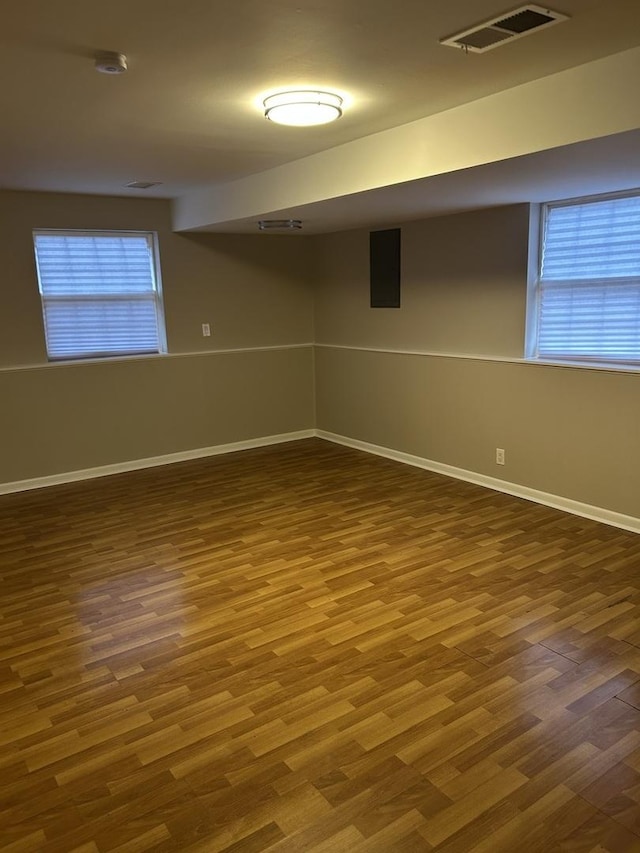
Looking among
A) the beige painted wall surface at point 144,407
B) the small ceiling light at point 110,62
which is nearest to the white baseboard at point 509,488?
the beige painted wall surface at point 144,407

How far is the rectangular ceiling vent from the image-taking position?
1892 mm

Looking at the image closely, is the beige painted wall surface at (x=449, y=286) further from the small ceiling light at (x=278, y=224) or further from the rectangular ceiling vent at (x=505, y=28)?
the rectangular ceiling vent at (x=505, y=28)

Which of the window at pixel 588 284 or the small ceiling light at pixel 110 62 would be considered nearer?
the small ceiling light at pixel 110 62

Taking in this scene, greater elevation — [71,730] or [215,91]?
[215,91]

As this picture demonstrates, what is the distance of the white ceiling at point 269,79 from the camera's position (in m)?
1.87

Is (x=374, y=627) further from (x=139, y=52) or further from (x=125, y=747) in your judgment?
(x=139, y=52)

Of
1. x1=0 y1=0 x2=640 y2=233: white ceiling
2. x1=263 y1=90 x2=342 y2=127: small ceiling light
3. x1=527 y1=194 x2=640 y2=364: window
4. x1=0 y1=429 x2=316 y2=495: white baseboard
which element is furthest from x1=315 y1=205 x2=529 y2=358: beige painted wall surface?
x1=263 y1=90 x2=342 y2=127: small ceiling light

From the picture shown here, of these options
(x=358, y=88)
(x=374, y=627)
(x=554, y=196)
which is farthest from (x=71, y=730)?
(x=554, y=196)

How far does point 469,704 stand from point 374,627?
64 centimetres

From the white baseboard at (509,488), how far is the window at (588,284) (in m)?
0.97

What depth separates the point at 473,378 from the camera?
482cm

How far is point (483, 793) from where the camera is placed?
194cm

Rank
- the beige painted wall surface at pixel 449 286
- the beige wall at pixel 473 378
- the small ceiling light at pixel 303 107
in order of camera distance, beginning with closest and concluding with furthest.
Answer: the small ceiling light at pixel 303 107 → the beige wall at pixel 473 378 → the beige painted wall surface at pixel 449 286

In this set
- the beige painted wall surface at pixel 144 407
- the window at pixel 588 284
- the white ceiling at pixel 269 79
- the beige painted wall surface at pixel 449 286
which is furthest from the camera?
the beige painted wall surface at pixel 144 407
